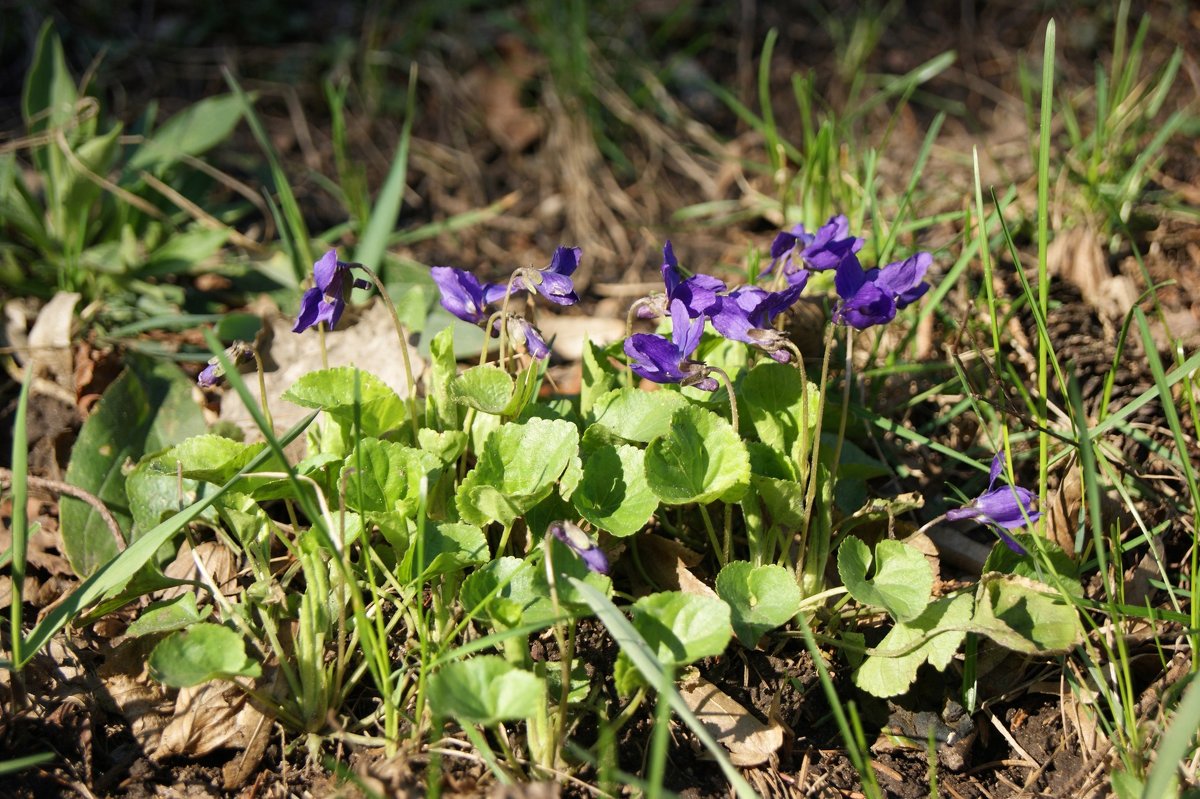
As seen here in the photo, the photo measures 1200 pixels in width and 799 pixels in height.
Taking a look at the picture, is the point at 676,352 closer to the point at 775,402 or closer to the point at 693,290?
the point at 693,290

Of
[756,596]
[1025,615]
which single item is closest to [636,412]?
[756,596]

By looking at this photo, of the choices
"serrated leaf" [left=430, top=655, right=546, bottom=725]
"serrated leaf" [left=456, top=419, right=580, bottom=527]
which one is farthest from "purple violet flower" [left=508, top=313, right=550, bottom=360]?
"serrated leaf" [left=430, top=655, right=546, bottom=725]

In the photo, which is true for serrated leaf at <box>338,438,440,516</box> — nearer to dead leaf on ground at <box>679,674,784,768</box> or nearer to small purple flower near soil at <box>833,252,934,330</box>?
dead leaf on ground at <box>679,674,784,768</box>

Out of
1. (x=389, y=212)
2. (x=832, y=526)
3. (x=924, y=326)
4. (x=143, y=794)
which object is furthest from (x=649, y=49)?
(x=143, y=794)

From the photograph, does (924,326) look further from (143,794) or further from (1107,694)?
(143,794)

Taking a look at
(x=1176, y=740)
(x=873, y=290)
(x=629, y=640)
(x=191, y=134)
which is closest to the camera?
(x=1176, y=740)

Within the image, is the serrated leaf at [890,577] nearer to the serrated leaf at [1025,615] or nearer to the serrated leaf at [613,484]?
the serrated leaf at [1025,615]

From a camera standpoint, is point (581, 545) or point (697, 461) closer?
point (581, 545)
